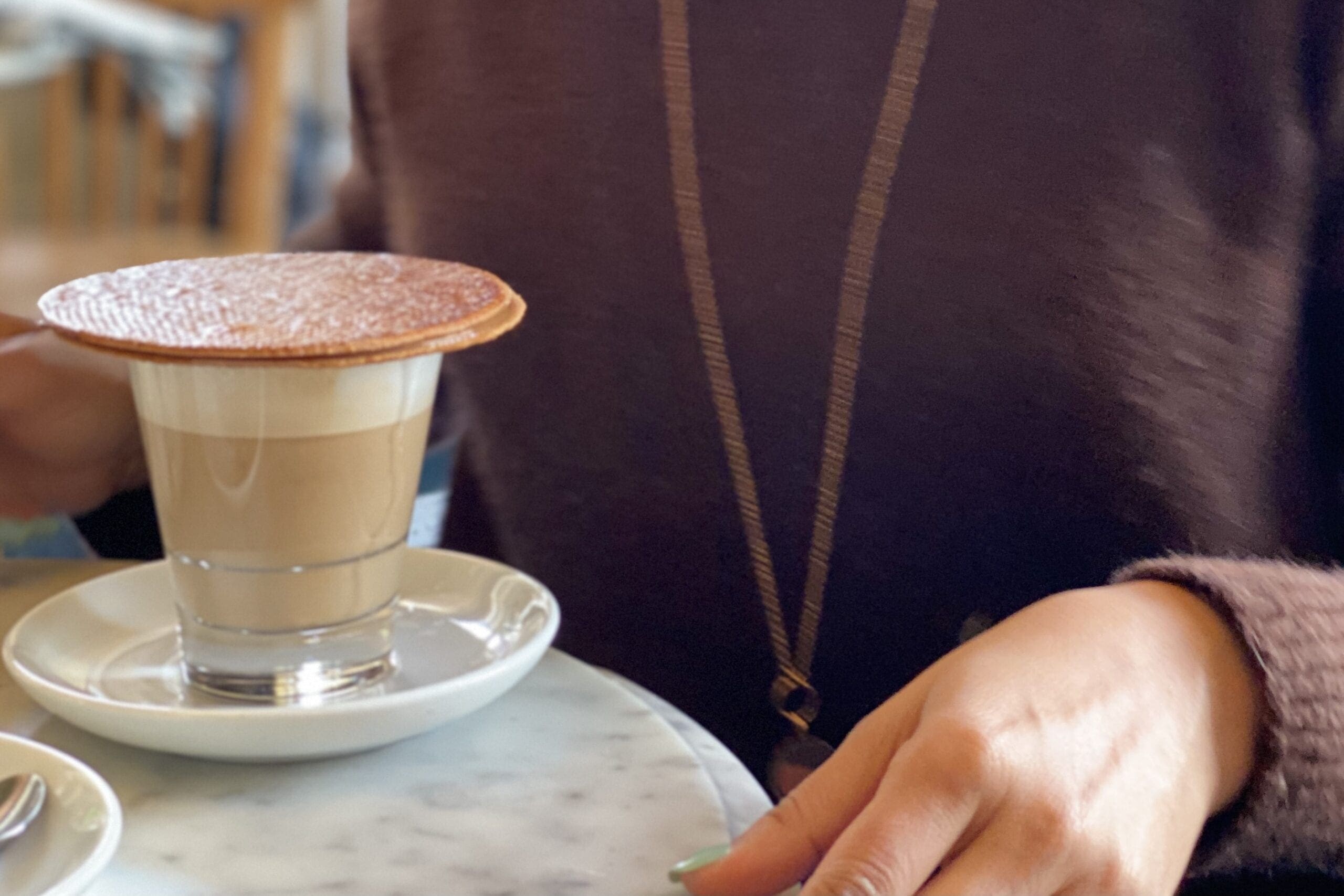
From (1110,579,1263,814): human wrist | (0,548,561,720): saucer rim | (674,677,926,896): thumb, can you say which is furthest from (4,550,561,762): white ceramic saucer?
(1110,579,1263,814): human wrist

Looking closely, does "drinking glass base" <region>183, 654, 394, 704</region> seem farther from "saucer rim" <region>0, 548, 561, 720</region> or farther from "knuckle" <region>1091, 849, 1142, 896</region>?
"knuckle" <region>1091, 849, 1142, 896</region>

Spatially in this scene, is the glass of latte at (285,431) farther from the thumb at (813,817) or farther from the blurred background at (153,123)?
the blurred background at (153,123)

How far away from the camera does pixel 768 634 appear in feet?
2.19

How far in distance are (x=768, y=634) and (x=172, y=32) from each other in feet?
6.04

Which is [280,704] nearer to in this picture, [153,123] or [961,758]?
[961,758]

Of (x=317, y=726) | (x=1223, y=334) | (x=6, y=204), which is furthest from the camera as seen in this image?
(x=6, y=204)

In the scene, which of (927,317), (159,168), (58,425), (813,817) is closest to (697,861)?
(813,817)

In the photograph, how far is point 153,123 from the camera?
82.9 inches

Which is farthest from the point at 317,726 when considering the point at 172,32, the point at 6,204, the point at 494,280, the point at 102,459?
the point at 6,204

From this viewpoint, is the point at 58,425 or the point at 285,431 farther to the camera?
the point at 58,425

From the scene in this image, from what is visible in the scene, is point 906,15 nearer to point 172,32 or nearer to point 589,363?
point 589,363

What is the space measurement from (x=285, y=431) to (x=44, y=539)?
1.04ft

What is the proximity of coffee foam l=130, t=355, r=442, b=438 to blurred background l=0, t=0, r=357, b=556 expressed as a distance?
1.59m

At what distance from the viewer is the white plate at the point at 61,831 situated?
1.14 feet
